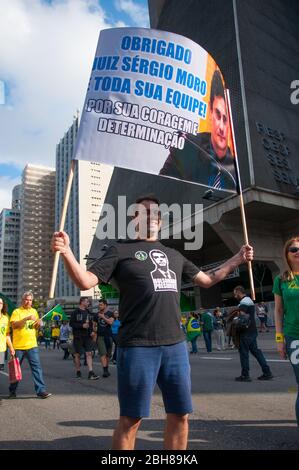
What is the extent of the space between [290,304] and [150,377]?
2.05 m

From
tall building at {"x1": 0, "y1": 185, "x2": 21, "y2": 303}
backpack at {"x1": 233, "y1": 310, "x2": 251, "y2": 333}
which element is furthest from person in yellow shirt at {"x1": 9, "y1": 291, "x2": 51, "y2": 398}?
tall building at {"x1": 0, "y1": 185, "x2": 21, "y2": 303}

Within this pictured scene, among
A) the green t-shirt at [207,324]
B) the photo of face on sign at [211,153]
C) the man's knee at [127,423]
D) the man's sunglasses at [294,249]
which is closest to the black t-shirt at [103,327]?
the green t-shirt at [207,324]

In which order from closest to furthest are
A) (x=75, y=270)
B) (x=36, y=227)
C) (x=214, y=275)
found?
1. (x=75, y=270)
2. (x=214, y=275)
3. (x=36, y=227)

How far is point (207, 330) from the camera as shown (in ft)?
54.5

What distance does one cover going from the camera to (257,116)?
29.1m

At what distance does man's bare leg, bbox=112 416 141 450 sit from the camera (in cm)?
243

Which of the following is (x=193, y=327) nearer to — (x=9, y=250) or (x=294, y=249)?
(x=294, y=249)

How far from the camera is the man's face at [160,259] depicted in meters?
2.82

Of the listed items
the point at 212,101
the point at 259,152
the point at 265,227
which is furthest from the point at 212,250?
the point at 212,101

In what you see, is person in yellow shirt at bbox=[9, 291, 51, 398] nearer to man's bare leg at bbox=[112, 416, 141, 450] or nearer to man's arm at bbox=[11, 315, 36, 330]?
man's arm at bbox=[11, 315, 36, 330]

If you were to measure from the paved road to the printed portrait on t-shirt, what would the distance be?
189 centimetres

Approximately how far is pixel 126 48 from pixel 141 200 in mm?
2138

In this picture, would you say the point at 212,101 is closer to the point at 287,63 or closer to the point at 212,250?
the point at 287,63

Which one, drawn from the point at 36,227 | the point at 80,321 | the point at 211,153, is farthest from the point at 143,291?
the point at 36,227
